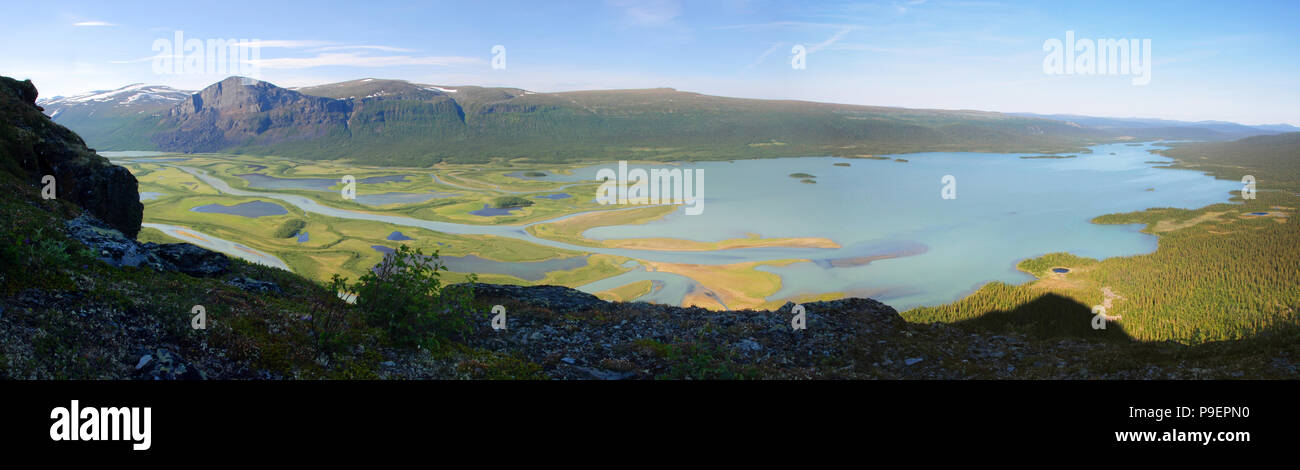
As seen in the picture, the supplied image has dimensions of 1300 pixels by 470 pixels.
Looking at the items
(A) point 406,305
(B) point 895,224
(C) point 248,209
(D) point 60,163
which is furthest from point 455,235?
(A) point 406,305

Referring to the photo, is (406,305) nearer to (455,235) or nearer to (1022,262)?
(455,235)

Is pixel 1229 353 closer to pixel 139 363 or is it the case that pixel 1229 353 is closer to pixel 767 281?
pixel 139 363

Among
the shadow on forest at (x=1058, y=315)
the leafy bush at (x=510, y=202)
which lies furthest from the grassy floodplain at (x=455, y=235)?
the shadow on forest at (x=1058, y=315)

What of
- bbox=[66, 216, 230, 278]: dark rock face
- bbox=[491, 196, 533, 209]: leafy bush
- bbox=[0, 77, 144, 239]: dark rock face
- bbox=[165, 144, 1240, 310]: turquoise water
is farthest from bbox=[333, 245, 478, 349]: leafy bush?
bbox=[491, 196, 533, 209]: leafy bush

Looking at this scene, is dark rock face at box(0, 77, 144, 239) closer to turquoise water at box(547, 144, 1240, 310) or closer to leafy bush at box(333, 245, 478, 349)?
leafy bush at box(333, 245, 478, 349)
